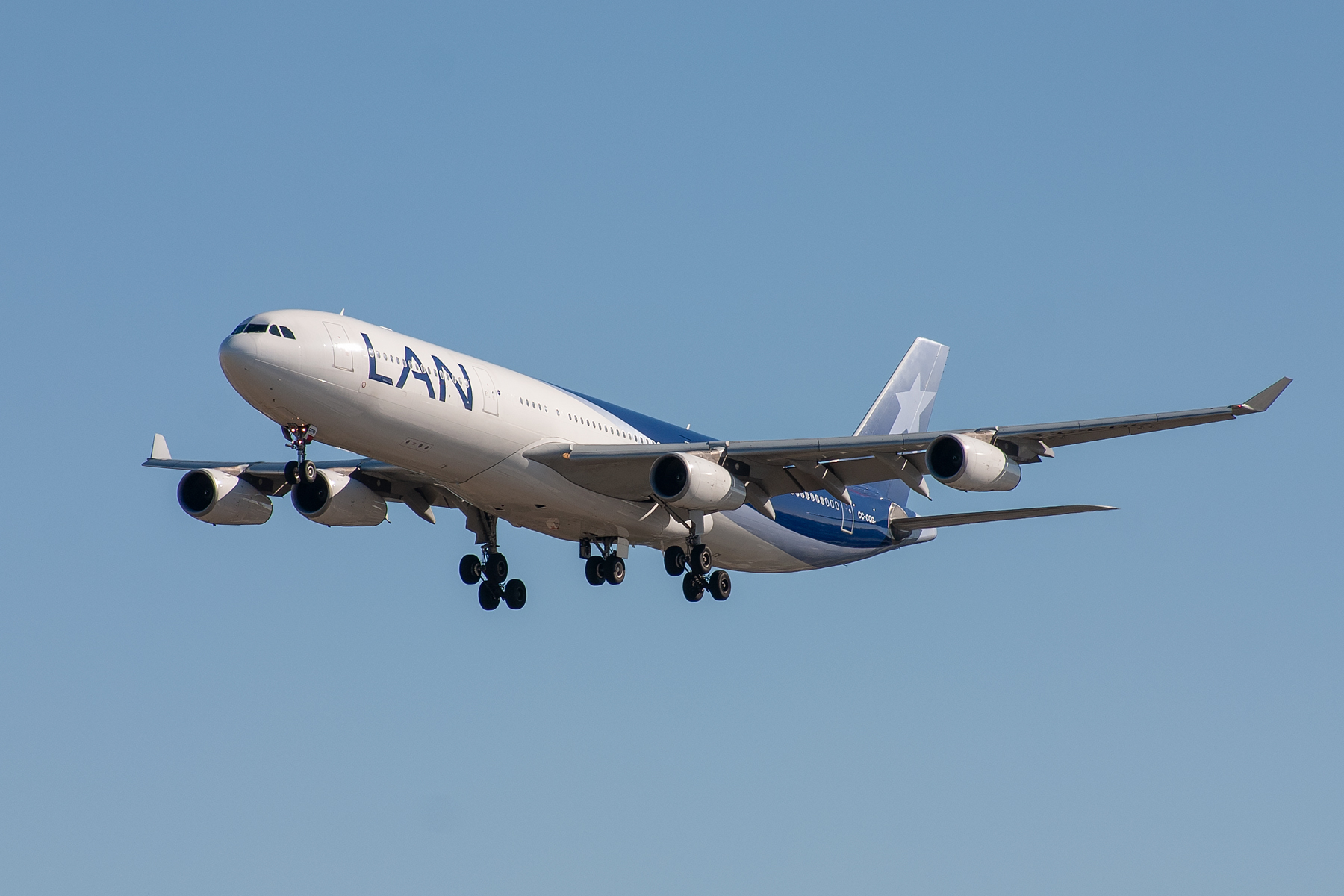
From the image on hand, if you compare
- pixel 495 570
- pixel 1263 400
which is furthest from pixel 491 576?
pixel 1263 400

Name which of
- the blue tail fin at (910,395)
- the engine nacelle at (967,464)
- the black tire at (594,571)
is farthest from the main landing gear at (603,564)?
the blue tail fin at (910,395)

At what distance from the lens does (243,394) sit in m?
32.0

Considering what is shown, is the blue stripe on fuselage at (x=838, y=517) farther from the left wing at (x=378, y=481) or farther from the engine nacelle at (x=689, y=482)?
the left wing at (x=378, y=481)

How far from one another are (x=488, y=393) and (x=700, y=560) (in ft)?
26.6

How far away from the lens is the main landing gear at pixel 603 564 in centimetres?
3991

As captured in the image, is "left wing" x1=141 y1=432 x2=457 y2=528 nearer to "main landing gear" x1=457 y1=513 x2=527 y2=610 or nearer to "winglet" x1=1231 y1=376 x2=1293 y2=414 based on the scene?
"main landing gear" x1=457 y1=513 x2=527 y2=610

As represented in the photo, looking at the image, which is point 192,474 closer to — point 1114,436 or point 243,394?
point 243,394

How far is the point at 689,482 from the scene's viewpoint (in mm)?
36156

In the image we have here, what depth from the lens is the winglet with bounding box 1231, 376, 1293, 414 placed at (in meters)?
31.0

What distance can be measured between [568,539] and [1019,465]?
11.3 metres

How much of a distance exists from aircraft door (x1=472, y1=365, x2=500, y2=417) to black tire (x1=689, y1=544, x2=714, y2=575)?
760 cm

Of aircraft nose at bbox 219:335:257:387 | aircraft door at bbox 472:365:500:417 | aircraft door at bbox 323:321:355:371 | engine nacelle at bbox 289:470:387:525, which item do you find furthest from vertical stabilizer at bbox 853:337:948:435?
aircraft nose at bbox 219:335:257:387

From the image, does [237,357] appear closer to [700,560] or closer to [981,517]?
[700,560]

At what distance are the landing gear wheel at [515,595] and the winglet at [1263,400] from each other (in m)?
18.1
